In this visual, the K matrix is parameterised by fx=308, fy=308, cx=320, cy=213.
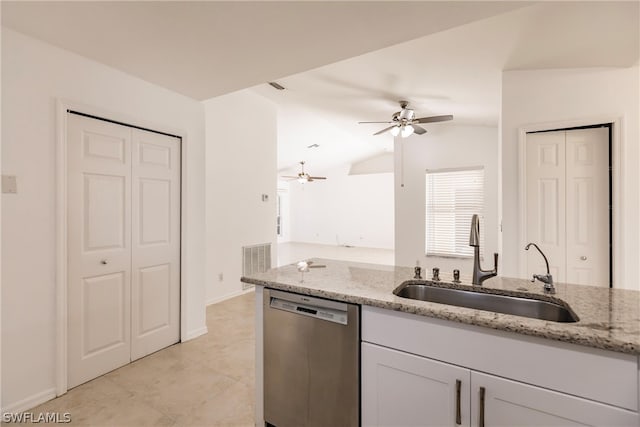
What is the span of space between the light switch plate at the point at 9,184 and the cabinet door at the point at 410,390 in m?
2.38

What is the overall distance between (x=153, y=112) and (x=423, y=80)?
274 cm

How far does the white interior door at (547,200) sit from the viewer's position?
2.85 metres

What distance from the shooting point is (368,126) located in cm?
654

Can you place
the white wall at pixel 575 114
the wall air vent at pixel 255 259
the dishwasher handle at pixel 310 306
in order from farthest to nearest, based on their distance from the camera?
the wall air vent at pixel 255 259
the white wall at pixel 575 114
the dishwasher handle at pixel 310 306

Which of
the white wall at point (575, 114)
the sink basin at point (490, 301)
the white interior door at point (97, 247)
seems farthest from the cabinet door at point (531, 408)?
the white interior door at point (97, 247)

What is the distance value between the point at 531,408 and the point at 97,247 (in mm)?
2908

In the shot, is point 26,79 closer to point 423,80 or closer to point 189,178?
point 189,178

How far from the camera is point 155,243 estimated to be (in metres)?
2.89

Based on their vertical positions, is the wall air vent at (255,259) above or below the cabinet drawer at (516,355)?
below

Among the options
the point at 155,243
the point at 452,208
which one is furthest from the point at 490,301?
the point at 452,208

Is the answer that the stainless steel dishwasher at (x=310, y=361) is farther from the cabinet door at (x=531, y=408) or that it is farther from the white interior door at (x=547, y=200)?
the white interior door at (x=547, y=200)

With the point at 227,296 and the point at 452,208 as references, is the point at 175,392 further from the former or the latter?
the point at 452,208

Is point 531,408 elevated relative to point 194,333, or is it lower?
elevated

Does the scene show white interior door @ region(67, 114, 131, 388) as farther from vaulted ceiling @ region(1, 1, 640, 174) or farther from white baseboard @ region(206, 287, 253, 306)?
white baseboard @ region(206, 287, 253, 306)
